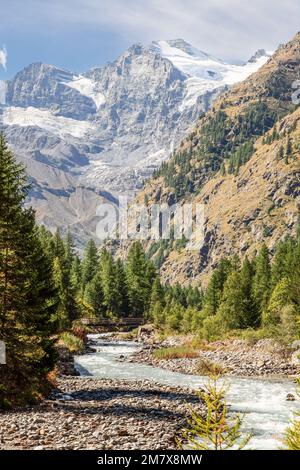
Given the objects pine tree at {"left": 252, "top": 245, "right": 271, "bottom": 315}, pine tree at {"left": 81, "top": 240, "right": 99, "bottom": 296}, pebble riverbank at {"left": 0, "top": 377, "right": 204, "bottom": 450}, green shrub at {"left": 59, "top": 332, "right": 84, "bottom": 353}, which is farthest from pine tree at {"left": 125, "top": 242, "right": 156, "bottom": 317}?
pebble riverbank at {"left": 0, "top": 377, "right": 204, "bottom": 450}

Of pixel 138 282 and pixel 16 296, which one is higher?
pixel 16 296

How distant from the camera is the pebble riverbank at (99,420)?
21.1m

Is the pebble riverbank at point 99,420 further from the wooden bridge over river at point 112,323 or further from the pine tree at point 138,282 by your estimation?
the pine tree at point 138,282

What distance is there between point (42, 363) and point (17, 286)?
762cm

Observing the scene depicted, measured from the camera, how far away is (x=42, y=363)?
1355 inches

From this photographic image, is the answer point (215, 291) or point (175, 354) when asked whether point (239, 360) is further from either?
point (215, 291)

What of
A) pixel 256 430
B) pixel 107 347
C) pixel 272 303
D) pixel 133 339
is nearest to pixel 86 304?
pixel 133 339

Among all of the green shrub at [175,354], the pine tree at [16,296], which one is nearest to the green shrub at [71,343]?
the green shrub at [175,354]

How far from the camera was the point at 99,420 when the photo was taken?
2602cm

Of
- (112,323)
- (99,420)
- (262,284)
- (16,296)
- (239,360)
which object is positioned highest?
(16,296)

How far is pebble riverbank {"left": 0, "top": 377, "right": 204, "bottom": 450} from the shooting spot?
21.1 m

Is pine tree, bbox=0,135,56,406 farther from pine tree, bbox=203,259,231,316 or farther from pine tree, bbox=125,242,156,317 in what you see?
pine tree, bbox=125,242,156,317

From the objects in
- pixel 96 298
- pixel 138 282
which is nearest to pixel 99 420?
pixel 96 298
